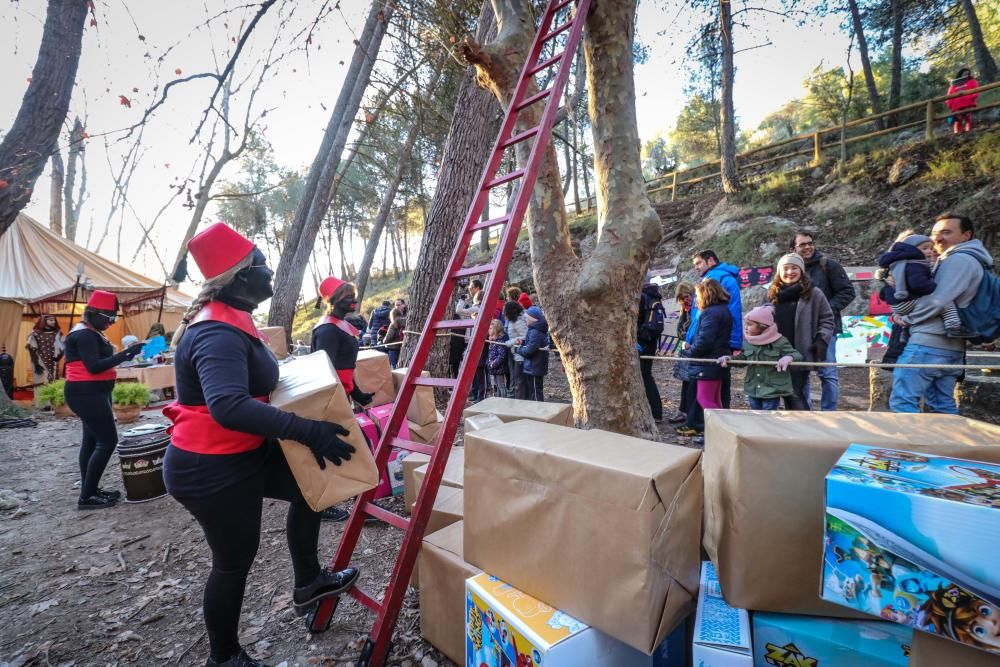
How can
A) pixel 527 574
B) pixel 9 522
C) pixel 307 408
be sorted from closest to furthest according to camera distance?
pixel 527 574 → pixel 307 408 → pixel 9 522

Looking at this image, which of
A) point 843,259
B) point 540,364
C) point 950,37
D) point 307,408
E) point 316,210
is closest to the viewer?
point 307,408

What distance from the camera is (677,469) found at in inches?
53.7

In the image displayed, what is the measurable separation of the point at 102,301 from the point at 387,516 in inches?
139

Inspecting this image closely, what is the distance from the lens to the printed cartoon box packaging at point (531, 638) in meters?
1.35

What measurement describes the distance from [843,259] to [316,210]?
37.0 ft

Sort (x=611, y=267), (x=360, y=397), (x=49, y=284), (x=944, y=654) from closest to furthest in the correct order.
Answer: (x=944, y=654), (x=611, y=267), (x=360, y=397), (x=49, y=284)

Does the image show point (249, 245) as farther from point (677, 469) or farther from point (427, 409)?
point (427, 409)

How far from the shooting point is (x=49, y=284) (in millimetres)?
10312

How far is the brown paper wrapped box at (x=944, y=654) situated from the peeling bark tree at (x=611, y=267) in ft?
7.17

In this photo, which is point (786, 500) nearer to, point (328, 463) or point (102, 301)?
point (328, 463)

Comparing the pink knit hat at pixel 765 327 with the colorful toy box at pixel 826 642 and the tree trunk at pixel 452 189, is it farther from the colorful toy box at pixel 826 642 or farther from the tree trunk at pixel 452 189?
the tree trunk at pixel 452 189

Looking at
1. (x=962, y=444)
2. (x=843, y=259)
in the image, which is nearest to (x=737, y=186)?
(x=843, y=259)

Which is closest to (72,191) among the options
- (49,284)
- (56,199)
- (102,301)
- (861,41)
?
(56,199)

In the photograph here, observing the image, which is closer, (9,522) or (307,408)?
(307,408)
